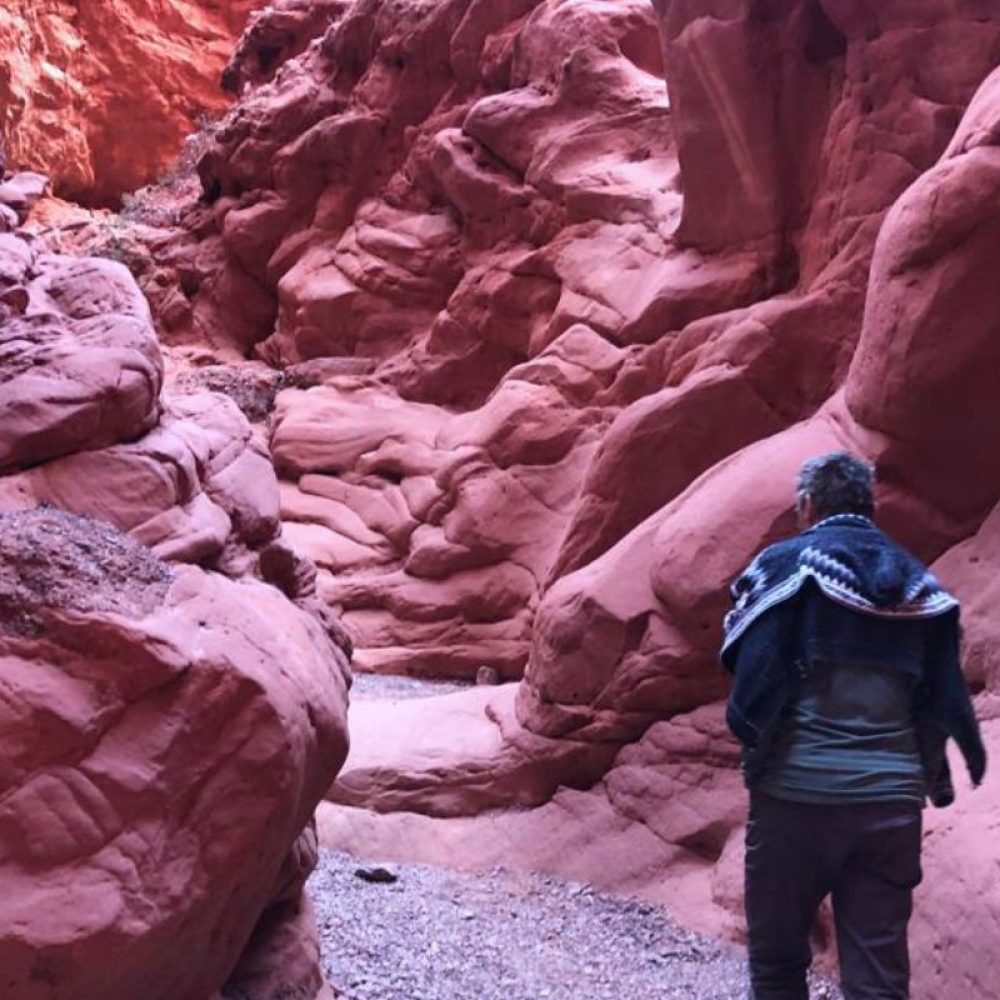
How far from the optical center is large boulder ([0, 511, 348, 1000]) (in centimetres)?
320

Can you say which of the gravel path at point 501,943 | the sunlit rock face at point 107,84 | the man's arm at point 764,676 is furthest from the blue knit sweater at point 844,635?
the sunlit rock face at point 107,84

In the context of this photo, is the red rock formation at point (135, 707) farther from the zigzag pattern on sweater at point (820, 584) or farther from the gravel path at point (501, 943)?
the zigzag pattern on sweater at point (820, 584)

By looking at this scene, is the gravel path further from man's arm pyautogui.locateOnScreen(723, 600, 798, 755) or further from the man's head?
the man's head

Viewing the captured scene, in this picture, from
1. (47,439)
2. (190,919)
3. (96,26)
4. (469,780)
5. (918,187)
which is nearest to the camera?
(190,919)

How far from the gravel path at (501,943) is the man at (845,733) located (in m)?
1.82

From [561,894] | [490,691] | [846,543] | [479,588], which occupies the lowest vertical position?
[479,588]

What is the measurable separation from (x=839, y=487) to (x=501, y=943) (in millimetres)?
3087

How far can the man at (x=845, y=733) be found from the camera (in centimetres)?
352

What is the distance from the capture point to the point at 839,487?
3777mm

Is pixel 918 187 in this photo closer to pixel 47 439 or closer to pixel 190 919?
pixel 47 439

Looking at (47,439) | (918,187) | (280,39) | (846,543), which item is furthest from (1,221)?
(280,39)

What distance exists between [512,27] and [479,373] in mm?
4547

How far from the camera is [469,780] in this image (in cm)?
771

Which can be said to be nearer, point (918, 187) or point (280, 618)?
point (280, 618)
